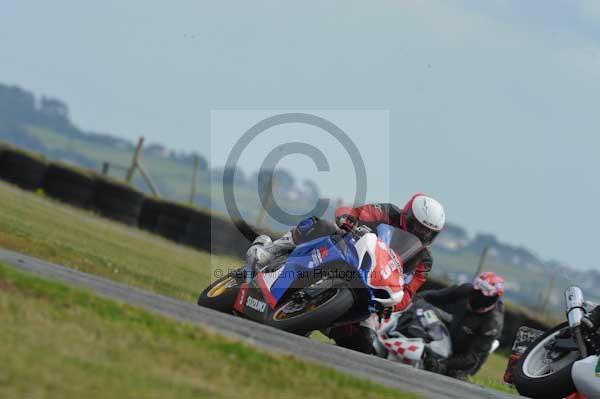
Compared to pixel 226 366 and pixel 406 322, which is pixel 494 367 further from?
pixel 226 366

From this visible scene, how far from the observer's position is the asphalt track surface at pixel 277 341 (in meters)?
7.02

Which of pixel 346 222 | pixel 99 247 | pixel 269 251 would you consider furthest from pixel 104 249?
pixel 346 222

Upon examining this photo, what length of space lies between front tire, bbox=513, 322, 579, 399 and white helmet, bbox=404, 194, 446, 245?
1306mm

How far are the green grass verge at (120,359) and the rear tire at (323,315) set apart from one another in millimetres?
2205

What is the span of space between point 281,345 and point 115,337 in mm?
1775

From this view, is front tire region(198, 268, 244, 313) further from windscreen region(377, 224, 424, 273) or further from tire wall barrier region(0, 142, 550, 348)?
tire wall barrier region(0, 142, 550, 348)

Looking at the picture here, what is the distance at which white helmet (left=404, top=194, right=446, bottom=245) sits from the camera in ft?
32.1

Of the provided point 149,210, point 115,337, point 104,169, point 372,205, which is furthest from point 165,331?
point 104,169

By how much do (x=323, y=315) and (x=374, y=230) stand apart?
1.28 m

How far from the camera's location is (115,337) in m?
5.63

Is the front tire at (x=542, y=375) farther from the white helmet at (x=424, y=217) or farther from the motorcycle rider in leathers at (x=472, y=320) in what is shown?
the motorcycle rider in leathers at (x=472, y=320)

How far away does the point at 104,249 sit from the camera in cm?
1652

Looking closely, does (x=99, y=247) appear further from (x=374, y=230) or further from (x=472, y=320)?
(x=374, y=230)

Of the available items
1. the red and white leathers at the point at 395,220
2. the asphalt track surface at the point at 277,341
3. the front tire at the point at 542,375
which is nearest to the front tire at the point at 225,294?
the red and white leathers at the point at 395,220
